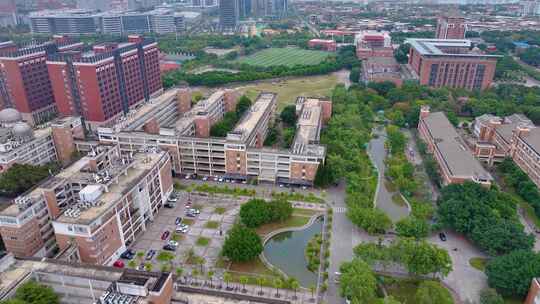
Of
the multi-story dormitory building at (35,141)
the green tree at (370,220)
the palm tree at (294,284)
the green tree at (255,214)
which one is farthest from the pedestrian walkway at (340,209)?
the multi-story dormitory building at (35,141)

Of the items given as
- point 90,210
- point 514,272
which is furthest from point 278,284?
point 514,272

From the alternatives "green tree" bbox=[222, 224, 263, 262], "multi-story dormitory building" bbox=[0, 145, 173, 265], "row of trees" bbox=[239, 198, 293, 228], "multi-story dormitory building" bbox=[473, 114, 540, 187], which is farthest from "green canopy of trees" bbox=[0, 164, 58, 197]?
"multi-story dormitory building" bbox=[473, 114, 540, 187]

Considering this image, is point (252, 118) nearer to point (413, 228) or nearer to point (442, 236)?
point (413, 228)

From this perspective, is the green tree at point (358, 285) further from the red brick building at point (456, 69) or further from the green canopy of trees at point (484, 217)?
the red brick building at point (456, 69)

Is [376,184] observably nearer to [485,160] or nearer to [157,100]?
[485,160]

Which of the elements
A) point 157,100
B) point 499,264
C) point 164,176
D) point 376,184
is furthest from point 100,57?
point 499,264

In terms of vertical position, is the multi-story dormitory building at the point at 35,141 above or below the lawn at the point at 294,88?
above

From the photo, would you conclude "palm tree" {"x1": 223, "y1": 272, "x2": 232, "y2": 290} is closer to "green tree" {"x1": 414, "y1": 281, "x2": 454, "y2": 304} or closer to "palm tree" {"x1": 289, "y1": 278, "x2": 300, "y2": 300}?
"palm tree" {"x1": 289, "y1": 278, "x2": 300, "y2": 300}
